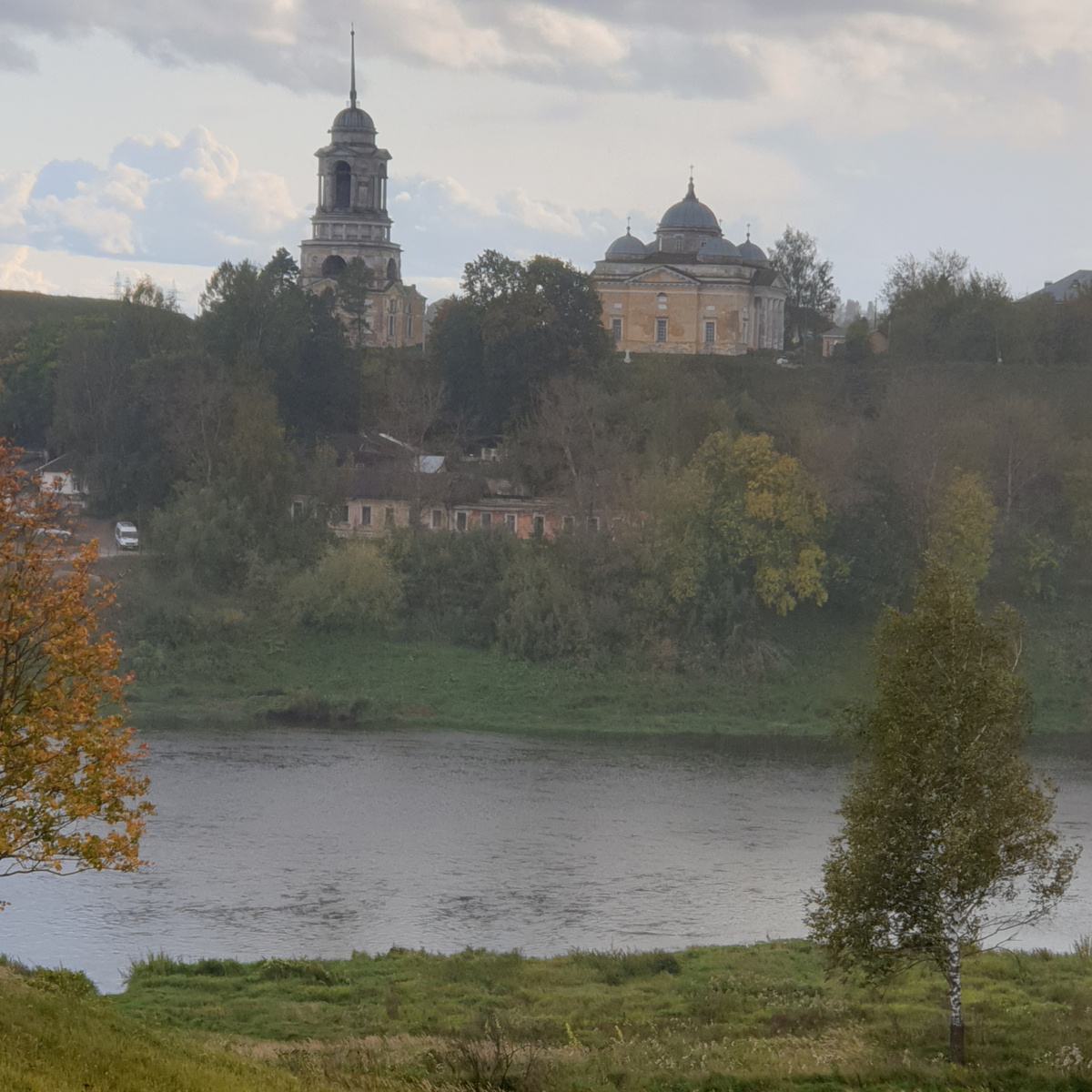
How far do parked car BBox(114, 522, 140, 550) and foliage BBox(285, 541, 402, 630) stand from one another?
5.95 metres

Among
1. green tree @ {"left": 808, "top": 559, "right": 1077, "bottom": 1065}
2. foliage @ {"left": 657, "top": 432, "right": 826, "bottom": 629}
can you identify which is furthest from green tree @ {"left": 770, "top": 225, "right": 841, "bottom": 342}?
green tree @ {"left": 808, "top": 559, "right": 1077, "bottom": 1065}

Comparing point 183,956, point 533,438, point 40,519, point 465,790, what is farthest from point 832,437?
point 40,519

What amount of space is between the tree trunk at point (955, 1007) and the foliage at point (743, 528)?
89.5 ft

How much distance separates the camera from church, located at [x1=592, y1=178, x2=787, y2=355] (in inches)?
2552

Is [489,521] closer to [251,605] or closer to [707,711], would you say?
[251,605]

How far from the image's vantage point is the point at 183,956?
19844 millimetres

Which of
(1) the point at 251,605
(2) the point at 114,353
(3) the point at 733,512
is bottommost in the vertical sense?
(1) the point at 251,605

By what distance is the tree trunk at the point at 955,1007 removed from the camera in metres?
14.4

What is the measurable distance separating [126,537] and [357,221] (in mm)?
24188

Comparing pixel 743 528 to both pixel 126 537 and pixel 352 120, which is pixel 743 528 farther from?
pixel 352 120

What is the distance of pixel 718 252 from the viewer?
66562 mm

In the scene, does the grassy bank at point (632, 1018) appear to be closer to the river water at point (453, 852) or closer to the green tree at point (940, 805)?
the green tree at point (940, 805)

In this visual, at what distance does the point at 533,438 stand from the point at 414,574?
20.5 ft

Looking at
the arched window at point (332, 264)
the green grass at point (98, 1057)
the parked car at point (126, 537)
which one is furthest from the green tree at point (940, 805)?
the arched window at point (332, 264)
